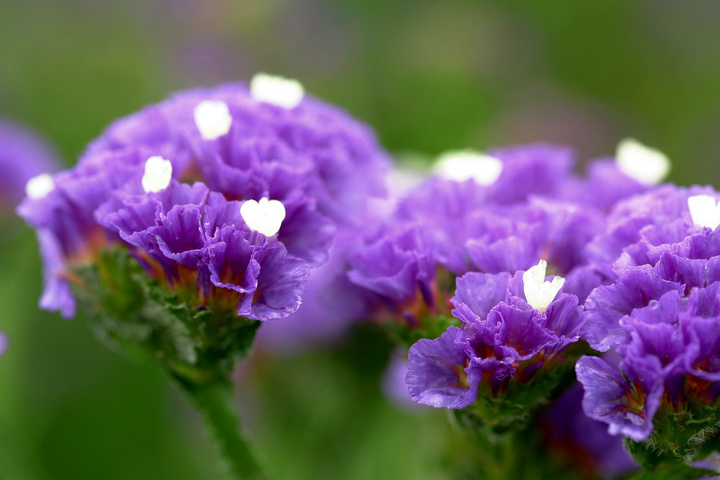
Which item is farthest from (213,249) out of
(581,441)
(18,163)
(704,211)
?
(18,163)

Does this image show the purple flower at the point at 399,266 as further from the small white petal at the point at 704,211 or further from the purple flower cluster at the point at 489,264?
the small white petal at the point at 704,211

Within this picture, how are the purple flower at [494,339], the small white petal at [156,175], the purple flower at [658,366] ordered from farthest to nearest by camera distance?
1. the small white petal at [156,175]
2. the purple flower at [494,339]
3. the purple flower at [658,366]

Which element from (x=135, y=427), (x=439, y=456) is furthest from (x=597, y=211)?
(x=135, y=427)

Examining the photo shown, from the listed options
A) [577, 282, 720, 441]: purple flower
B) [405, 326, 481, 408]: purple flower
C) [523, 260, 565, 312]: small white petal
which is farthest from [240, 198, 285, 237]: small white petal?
[577, 282, 720, 441]: purple flower

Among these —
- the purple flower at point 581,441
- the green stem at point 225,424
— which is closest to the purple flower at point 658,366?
the purple flower at point 581,441

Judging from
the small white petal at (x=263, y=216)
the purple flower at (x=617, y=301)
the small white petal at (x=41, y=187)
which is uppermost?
the small white petal at (x=41, y=187)

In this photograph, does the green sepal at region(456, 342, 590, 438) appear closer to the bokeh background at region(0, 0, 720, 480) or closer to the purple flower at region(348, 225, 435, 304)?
the purple flower at region(348, 225, 435, 304)

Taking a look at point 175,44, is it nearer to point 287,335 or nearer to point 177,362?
point 287,335
